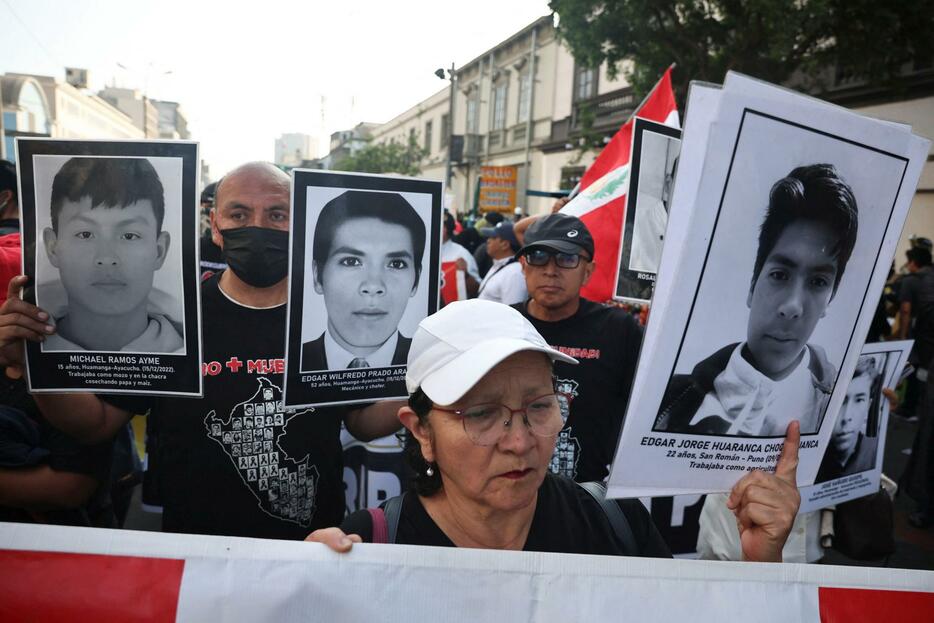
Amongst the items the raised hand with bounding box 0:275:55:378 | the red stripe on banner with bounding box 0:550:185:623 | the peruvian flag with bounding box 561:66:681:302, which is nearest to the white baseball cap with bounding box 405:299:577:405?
the red stripe on banner with bounding box 0:550:185:623

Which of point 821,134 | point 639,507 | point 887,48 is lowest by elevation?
point 639,507

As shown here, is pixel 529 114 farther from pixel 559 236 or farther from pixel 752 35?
pixel 559 236

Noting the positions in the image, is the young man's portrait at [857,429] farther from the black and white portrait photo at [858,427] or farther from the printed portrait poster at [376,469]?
the printed portrait poster at [376,469]

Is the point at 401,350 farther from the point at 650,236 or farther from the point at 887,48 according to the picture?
the point at 887,48

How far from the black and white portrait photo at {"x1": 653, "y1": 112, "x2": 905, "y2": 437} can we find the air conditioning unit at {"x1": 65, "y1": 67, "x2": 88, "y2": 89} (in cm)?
5884

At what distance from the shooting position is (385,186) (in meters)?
1.93

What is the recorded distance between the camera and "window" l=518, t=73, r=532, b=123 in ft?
97.9

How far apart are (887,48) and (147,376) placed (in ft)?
36.6

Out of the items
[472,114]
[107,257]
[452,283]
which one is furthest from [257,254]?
[472,114]

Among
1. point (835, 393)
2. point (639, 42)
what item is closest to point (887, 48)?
point (639, 42)

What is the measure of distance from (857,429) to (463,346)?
1.69 meters

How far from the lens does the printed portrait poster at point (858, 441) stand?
2.27 meters

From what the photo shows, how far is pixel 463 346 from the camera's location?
1.38 meters

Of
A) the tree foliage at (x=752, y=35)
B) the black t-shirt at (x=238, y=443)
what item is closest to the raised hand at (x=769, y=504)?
the black t-shirt at (x=238, y=443)
